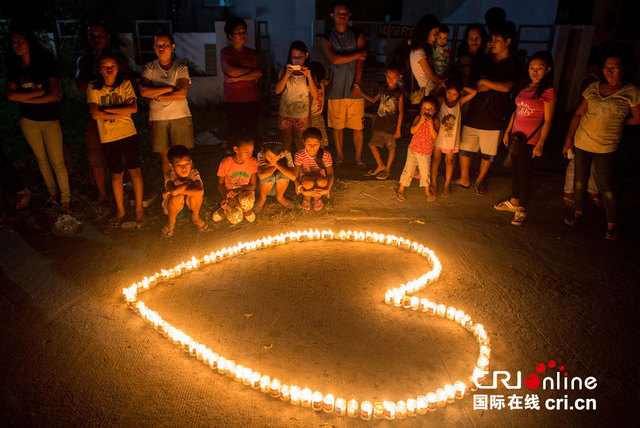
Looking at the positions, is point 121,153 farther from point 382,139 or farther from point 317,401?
point 317,401

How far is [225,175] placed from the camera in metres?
5.62

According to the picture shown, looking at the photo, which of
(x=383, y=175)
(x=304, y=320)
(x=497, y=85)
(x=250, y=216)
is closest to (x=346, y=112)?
(x=383, y=175)

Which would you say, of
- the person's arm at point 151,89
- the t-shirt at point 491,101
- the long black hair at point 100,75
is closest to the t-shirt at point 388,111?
the t-shirt at point 491,101

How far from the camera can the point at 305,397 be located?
311 cm

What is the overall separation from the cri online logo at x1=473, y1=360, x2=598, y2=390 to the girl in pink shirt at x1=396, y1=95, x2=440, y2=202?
10.9 ft

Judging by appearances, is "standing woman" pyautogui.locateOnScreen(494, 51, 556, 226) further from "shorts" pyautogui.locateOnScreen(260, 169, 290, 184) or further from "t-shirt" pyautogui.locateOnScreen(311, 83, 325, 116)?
"shorts" pyautogui.locateOnScreen(260, 169, 290, 184)

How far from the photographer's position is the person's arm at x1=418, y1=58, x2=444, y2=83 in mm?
6299

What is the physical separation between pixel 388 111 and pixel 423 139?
2.58 ft

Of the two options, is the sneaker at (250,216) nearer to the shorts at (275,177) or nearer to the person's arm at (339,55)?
the shorts at (275,177)

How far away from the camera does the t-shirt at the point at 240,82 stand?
6.18 meters

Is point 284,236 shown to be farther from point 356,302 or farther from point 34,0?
point 34,0

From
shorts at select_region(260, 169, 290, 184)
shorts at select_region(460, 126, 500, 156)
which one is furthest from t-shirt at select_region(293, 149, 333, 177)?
shorts at select_region(460, 126, 500, 156)

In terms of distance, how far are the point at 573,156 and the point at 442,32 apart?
2.35m

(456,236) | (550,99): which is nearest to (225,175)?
(456,236)
